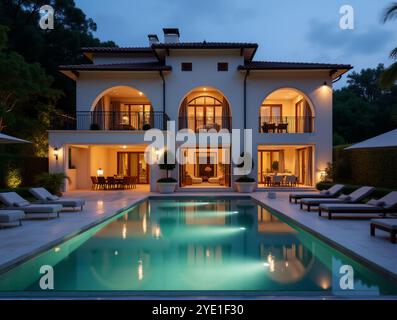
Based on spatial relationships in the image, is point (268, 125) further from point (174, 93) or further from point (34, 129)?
point (34, 129)

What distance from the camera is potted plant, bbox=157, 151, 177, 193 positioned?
19.7 meters

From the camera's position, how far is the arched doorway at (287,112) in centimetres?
2218

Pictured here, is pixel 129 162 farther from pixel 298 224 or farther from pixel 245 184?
pixel 298 224

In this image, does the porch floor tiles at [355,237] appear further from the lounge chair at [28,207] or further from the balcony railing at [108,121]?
the balcony railing at [108,121]

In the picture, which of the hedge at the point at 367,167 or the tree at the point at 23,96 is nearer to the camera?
the hedge at the point at 367,167

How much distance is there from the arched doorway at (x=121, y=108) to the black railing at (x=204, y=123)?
2.27m

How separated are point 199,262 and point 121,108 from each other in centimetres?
2070

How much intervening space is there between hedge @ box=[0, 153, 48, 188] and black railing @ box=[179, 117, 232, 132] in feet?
27.8

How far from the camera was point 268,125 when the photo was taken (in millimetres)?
21922

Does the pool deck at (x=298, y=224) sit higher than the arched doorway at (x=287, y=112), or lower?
lower

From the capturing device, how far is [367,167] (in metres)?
17.7

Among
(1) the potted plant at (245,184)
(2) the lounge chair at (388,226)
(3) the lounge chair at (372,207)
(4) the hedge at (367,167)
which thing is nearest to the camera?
(2) the lounge chair at (388,226)

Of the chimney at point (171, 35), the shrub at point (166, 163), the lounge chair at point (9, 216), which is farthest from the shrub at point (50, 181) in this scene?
the chimney at point (171, 35)
